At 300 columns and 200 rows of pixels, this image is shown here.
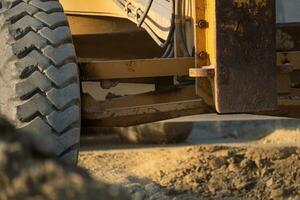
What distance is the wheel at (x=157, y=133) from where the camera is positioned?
327 inches

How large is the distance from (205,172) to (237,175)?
0.33 meters

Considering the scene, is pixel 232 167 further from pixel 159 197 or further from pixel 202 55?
pixel 202 55

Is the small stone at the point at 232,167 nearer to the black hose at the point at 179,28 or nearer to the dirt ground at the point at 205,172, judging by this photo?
the dirt ground at the point at 205,172

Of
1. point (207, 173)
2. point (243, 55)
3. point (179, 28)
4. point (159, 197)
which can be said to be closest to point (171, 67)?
point (179, 28)

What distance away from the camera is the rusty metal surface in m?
3.60

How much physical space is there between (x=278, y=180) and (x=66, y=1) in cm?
291

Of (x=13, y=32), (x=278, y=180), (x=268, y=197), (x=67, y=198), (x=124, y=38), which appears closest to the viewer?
(x=67, y=198)

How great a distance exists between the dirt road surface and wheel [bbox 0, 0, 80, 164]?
114 centimetres

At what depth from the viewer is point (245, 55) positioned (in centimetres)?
364

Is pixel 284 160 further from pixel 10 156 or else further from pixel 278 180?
pixel 10 156

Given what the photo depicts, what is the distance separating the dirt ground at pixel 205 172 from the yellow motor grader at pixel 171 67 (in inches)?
31.2

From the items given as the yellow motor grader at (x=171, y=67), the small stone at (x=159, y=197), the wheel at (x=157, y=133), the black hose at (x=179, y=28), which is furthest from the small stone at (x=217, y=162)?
the wheel at (x=157, y=133)

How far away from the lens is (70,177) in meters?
0.90

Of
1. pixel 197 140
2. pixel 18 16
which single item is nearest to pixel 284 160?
pixel 197 140
